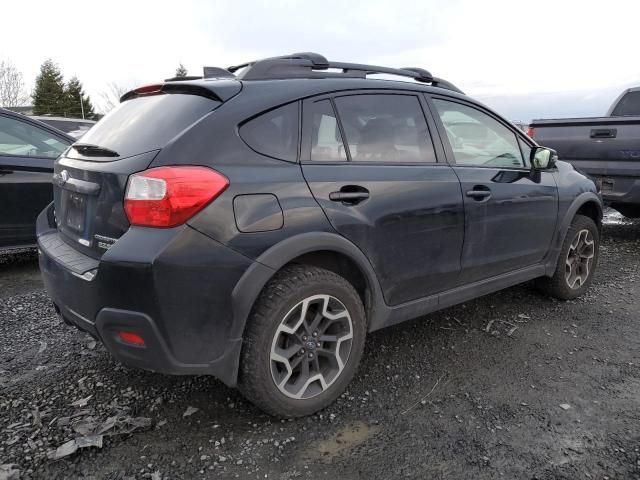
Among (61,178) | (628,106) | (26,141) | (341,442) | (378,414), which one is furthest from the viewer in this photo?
(628,106)

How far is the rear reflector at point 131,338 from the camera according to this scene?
216cm

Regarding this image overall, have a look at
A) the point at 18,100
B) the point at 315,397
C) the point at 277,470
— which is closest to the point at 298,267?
the point at 315,397

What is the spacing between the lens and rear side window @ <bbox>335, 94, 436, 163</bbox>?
2758 millimetres

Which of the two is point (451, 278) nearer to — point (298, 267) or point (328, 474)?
point (298, 267)

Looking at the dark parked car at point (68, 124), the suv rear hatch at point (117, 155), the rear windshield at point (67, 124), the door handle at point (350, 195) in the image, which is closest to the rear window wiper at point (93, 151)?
the suv rear hatch at point (117, 155)

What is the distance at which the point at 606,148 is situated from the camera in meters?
5.98

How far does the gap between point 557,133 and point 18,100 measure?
200 feet

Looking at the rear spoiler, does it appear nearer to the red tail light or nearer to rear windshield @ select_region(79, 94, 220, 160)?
rear windshield @ select_region(79, 94, 220, 160)

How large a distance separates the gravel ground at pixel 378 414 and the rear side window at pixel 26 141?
1930 mm

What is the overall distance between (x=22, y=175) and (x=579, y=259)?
5051mm

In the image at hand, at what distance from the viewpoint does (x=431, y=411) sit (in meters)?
2.66

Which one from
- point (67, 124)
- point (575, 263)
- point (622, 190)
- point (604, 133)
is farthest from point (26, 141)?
point (622, 190)

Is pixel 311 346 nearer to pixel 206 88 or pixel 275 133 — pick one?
pixel 275 133

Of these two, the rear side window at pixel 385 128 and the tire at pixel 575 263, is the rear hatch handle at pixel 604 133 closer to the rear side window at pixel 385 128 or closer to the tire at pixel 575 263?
the tire at pixel 575 263
